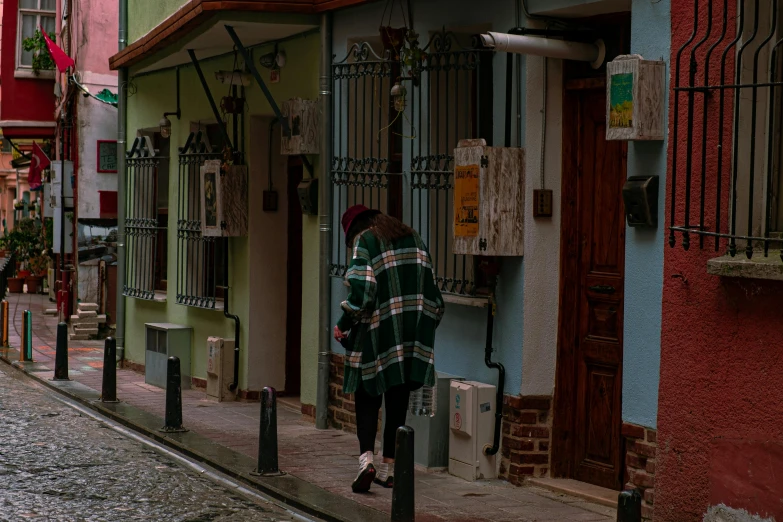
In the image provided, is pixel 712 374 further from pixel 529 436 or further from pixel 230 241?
pixel 230 241

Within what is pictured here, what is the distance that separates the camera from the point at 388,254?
8.33 meters

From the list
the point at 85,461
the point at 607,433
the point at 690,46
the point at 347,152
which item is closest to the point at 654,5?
the point at 690,46

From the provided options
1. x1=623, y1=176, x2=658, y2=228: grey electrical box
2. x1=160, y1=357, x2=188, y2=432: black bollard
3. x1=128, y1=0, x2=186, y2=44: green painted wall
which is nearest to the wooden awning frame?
x1=128, y1=0, x2=186, y2=44: green painted wall

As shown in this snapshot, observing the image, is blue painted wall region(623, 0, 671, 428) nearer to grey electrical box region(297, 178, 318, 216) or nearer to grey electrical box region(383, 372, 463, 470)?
grey electrical box region(383, 372, 463, 470)

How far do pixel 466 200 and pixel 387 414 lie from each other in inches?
62.7

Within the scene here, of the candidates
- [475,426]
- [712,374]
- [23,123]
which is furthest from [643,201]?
[23,123]

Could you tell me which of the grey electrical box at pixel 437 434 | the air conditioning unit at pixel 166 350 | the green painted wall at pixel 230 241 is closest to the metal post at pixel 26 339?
the green painted wall at pixel 230 241

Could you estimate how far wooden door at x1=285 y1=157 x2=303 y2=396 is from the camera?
13.3 metres

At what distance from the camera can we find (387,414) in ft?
27.9

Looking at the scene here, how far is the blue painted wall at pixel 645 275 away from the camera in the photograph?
285 inches

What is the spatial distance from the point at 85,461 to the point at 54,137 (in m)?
17.8

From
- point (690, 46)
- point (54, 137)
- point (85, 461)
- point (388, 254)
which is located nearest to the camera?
point (690, 46)

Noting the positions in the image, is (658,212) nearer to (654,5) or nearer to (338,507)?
(654,5)

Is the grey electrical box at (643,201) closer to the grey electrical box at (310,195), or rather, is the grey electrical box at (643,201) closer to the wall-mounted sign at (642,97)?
the wall-mounted sign at (642,97)
